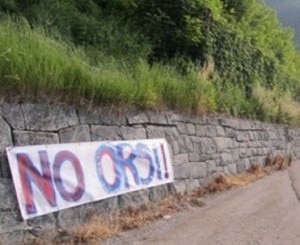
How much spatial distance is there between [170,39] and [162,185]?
3.91m

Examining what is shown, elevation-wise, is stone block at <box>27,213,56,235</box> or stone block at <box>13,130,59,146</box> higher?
stone block at <box>13,130,59,146</box>

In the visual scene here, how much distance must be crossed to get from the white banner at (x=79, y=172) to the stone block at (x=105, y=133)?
3.1 inches

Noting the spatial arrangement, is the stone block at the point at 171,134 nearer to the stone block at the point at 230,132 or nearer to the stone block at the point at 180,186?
the stone block at the point at 180,186

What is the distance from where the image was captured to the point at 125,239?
6.39 meters

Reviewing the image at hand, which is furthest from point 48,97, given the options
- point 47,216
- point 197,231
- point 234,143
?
point 234,143

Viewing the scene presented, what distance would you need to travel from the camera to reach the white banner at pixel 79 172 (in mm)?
5570

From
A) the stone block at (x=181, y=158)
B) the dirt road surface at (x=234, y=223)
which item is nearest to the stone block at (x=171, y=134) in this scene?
the stone block at (x=181, y=158)

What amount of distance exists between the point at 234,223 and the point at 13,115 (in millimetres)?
3331

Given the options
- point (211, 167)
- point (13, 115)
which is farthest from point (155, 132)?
point (13, 115)

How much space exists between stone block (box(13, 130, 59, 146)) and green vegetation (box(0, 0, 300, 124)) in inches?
14.7

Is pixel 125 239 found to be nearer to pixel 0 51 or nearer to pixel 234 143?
pixel 0 51

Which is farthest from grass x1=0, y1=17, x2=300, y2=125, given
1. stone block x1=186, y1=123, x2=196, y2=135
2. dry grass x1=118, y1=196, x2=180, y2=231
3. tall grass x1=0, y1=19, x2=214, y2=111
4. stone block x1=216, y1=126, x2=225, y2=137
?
dry grass x1=118, y1=196, x2=180, y2=231

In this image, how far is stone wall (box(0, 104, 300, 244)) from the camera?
550 cm

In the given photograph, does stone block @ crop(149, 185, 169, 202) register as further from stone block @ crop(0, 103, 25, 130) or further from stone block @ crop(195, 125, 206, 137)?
stone block @ crop(0, 103, 25, 130)
